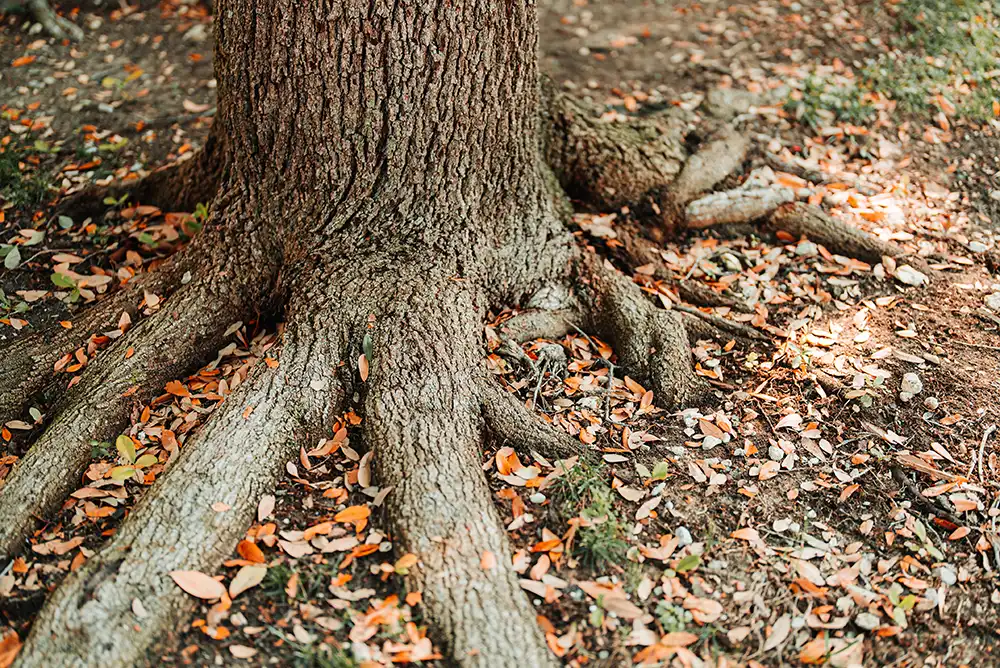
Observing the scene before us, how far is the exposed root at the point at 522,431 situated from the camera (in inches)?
116

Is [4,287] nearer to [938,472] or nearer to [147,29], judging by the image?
[147,29]

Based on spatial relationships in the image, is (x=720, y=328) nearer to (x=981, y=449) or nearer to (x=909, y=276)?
(x=909, y=276)

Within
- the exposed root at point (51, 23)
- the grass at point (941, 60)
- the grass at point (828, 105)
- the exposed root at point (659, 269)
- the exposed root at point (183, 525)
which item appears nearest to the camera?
the exposed root at point (183, 525)

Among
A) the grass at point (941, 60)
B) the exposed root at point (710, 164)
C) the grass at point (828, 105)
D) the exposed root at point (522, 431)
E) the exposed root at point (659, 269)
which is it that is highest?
the grass at point (941, 60)

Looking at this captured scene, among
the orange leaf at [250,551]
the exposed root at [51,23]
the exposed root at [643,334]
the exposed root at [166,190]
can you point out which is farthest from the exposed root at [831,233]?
the exposed root at [51,23]

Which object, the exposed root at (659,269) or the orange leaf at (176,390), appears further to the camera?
the exposed root at (659,269)

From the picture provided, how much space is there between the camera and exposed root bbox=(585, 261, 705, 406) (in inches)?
129

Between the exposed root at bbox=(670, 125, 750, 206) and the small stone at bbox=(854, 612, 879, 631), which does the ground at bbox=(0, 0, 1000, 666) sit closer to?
the small stone at bbox=(854, 612, 879, 631)

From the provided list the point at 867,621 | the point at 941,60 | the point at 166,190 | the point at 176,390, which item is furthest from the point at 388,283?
the point at 941,60

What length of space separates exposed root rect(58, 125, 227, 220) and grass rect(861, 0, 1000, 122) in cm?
344

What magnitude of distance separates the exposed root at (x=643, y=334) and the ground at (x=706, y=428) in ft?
0.22

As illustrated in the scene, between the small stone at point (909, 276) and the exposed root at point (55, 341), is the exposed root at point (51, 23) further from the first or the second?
the small stone at point (909, 276)

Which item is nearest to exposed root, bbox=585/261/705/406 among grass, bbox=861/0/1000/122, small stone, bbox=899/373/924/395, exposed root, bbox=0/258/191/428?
small stone, bbox=899/373/924/395

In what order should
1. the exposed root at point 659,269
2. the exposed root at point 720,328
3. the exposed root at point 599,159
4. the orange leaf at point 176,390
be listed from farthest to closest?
1. the exposed root at point 599,159
2. the exposed root at point 659,269
3. the exposed root at point 720,328
4. the orange leaf at point 176,390
